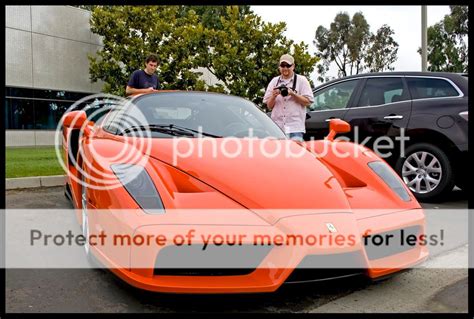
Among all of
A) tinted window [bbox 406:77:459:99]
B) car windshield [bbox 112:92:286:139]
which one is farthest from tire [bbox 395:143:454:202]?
car windshield [bbox 112:92:286:139]

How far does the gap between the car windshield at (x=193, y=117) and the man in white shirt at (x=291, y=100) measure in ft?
5.00

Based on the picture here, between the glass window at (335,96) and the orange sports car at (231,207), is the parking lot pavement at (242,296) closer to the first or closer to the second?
the orange sports car at (231,207)

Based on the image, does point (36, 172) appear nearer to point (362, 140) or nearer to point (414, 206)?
point (362, 140)

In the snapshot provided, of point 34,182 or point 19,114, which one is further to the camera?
point 19,114

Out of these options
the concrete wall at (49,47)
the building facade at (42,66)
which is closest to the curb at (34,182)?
the building facade at (42,66)

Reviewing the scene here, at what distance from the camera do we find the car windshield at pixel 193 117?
137 inches

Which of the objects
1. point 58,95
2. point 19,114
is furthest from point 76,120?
point 58,95

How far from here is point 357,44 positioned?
129ft

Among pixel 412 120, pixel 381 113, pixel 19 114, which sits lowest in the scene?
pixel 412 120

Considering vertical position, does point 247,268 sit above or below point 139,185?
below

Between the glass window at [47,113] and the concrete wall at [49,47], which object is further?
the glass window at [47,113]

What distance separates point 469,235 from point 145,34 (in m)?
18.5

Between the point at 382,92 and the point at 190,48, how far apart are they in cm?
1445

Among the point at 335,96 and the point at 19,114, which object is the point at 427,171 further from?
the point at 19,114
